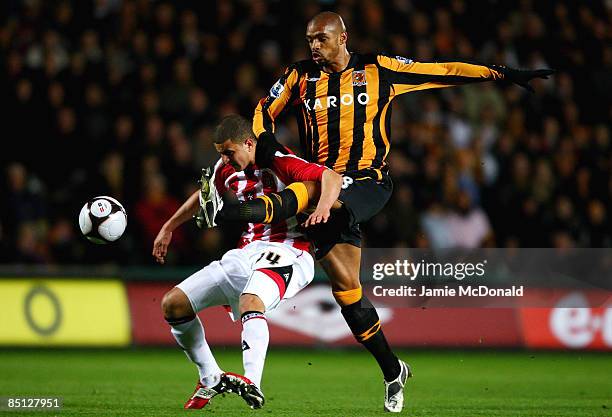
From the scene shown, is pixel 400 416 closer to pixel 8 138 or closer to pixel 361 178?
pixel 361 178

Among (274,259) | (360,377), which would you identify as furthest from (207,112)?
(274,259)

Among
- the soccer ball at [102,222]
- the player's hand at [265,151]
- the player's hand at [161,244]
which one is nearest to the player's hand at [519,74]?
the player's hand at [265,151]

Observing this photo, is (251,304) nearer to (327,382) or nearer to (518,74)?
(518,74)

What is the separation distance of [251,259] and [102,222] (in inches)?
37.0

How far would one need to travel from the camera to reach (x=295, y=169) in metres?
6.73

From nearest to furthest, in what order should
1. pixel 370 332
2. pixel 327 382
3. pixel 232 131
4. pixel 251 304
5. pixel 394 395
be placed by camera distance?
pixel 251 304 → pixel 232 131 → pixel 394 395 → pixel 370 332 → pixel 327 382

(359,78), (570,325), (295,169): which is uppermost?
(359,78)

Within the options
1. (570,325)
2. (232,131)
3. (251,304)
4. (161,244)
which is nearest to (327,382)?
(161,244)

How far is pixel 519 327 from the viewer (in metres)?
11.7

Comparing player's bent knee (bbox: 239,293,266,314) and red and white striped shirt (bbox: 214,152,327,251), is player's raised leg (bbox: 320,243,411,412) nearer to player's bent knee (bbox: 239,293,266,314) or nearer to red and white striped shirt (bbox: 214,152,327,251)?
red and white striped shirt (bbox: 214,152,327,251)

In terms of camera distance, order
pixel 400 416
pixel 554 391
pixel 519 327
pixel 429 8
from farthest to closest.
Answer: pixel 429 8 < pixel 519 327 < pixel 554 391 < pixel 400 416

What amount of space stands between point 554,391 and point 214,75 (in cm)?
613

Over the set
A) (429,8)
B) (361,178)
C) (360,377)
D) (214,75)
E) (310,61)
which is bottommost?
(360,377)

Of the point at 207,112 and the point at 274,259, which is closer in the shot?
the point at 274,259
